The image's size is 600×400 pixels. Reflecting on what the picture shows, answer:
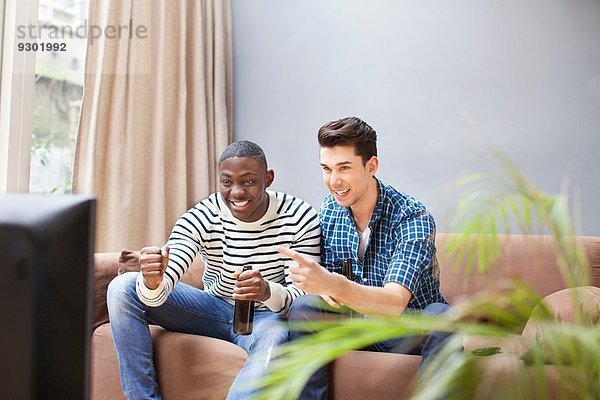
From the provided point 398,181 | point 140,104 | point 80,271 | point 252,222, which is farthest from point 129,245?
point 80,271

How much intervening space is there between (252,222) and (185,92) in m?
1.39

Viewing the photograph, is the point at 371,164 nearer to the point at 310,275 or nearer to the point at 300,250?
the point at 300,250

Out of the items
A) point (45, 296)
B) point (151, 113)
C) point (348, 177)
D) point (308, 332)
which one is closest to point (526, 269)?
point (348, 177)

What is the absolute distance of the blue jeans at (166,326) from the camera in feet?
7.20

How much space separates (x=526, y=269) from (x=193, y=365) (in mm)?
1315

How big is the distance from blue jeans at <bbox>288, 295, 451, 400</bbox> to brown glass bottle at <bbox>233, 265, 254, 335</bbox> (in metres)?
0.12

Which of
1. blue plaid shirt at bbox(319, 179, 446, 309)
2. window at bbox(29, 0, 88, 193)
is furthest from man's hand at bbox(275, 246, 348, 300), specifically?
window at bbox(29, 0, 88, 193)

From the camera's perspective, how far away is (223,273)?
2.42m

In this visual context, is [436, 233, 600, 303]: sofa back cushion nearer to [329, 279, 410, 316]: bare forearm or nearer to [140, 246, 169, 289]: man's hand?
[329, 279, 410, 316]: bare forearm

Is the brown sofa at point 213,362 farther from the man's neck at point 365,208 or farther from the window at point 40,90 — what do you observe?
the window at point 40,90

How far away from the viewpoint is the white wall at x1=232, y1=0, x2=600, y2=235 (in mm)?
3225

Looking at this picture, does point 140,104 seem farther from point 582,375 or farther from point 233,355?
point 582,375

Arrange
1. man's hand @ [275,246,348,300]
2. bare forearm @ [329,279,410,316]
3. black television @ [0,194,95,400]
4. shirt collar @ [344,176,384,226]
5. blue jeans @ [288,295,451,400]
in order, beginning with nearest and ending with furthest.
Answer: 1. black television @ [0,194,95,400]
2. man's hand @ [275,246,348,300]
3. bare forearm @ [329,279,410,316]
4. blue jeans @ [288,295,451,400]
5. shirt collar @ [344,176,384,226]

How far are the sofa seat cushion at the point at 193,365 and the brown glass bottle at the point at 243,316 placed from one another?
0.08 meters
